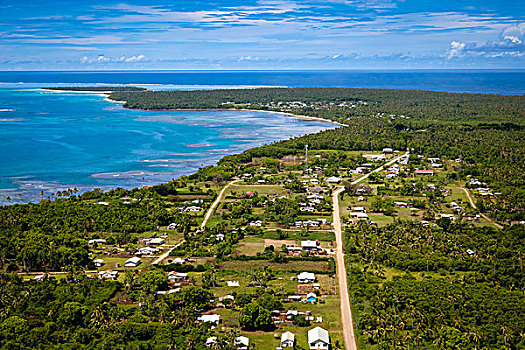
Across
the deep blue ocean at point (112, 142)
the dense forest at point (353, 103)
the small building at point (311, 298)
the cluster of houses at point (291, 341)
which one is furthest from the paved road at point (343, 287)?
the dense forest at point (353, 103)

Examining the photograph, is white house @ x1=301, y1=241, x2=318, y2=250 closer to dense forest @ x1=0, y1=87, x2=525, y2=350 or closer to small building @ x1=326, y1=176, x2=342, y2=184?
dense forest @ x1=0, y1=87, x2=525, y2=350

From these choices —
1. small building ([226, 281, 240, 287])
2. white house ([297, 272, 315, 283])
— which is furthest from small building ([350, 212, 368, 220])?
small building ([226, 281, 240, 287])

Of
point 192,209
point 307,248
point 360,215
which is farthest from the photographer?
point 192,209

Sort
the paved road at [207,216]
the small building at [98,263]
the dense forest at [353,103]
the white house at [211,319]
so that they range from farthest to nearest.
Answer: the dense forest at [353,103] < the paved road at [207,216] < the small building at [98,263] < the white house at [211,319]

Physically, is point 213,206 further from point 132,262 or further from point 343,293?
point 343,293

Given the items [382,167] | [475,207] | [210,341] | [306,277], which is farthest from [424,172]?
[210,341]

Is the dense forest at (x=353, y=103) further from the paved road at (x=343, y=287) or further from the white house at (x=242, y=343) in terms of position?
the white house at (x=242, y=343)

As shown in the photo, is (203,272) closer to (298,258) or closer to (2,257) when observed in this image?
(298,258)
